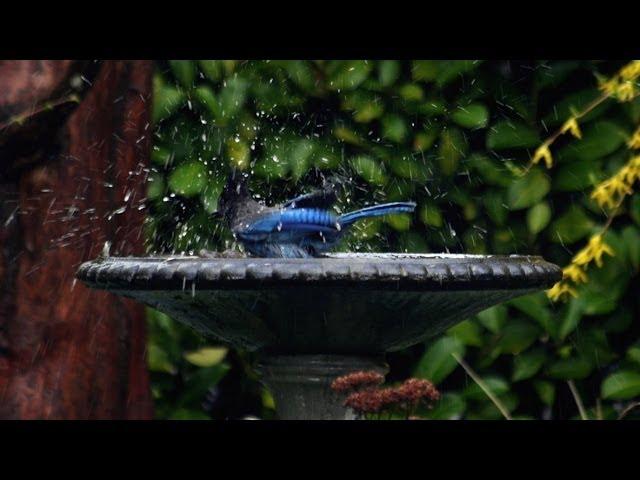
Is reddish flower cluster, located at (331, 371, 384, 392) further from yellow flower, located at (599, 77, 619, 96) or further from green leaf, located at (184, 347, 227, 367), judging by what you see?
yellow flower, located at (599, 77, 619, 96)

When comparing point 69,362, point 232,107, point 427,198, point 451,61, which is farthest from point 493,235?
point 69,362

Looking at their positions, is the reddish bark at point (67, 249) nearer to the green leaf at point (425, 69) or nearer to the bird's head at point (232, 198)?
the bird's head at point (232, 198)

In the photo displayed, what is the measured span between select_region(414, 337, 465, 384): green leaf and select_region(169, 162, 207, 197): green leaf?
100cm

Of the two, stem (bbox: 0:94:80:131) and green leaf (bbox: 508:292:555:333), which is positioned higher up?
stem (bbox: 0:94:80:131)

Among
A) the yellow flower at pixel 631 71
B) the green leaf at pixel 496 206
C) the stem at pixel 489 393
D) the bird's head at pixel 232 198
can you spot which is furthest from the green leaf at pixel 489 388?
the bird's head at pixel 232 198

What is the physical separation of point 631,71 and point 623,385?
1.10 metres

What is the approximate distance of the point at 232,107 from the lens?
4422mm

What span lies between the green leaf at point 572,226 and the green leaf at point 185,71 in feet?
4.61

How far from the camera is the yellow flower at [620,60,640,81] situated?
4.32m

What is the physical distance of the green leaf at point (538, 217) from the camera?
4.40 metres

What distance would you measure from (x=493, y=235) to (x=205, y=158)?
1.08m

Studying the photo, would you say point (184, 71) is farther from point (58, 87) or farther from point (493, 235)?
point (493, 235)

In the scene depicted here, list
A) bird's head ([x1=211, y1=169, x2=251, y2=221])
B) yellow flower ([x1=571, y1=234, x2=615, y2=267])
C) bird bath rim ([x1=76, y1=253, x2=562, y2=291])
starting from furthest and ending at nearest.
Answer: yellow flower ([x1=571, y1=234, x2=615, y2=267]), bird's head ([x1=211, y1=169, x2=251, y2=221]), bird bath rim ([x1=76, y1=253, x2=562, y2=291])

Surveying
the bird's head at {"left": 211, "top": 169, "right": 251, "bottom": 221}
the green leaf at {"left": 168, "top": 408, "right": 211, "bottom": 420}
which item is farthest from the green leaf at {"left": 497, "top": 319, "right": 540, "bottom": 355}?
the bird's head at {"left": 211, "top": 169, "right": 251, "bottom": 221}
